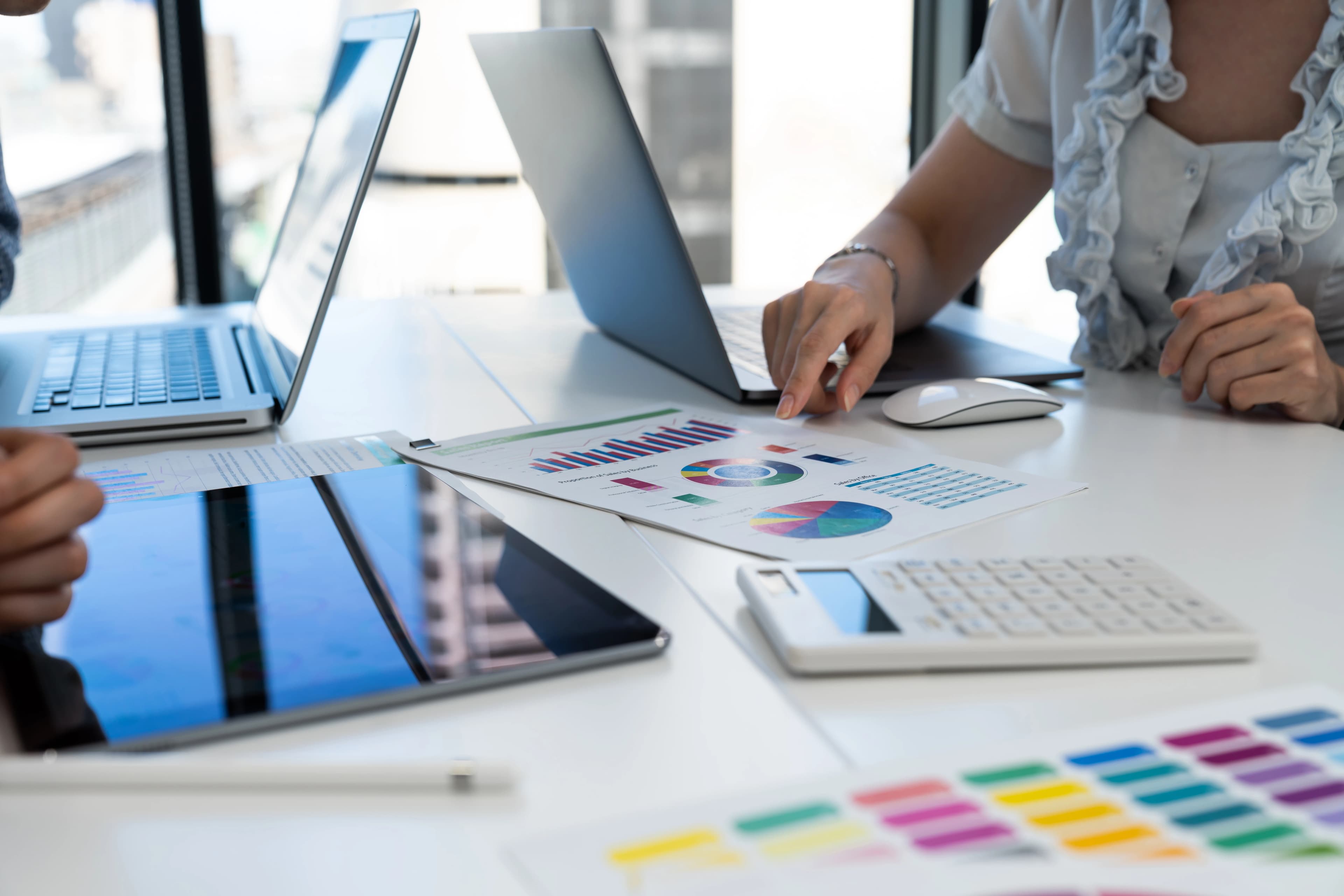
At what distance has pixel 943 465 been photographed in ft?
2.29

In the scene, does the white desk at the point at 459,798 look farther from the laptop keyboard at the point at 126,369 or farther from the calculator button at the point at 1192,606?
the laptop keyboard at the point at 126,369

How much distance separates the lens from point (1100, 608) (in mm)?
453

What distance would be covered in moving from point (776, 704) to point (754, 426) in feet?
1.34

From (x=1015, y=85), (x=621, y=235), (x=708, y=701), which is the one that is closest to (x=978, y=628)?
(x=708, y=701)

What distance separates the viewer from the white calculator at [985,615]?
16.7 inches

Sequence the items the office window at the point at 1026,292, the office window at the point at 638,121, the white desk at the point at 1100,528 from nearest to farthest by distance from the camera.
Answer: the white desk at the point at 1100,528
the office window at the point at 638,121
the office window at the point at 1026,292

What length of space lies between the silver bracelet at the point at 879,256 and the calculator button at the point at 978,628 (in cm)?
61

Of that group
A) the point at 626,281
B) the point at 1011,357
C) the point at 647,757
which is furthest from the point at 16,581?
the point at 1011,357

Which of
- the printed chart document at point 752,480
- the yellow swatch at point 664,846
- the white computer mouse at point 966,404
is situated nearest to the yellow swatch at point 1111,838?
the yellow swatch at point 664,846

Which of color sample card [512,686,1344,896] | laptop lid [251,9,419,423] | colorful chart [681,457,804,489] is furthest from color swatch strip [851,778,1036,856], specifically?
laptop lid [251,9,419,423]

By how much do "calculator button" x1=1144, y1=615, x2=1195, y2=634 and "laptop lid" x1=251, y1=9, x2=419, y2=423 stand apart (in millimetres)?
553

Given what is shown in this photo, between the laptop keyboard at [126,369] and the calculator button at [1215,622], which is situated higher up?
the laptop keyboard at [126,369]

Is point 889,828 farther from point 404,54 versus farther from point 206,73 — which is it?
point 206,73

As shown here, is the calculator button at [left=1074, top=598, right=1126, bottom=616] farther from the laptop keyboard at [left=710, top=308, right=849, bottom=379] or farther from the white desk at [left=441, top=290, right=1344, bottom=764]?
the laptop keyboard at [left=710, top=308, right=849, bottom=379]
